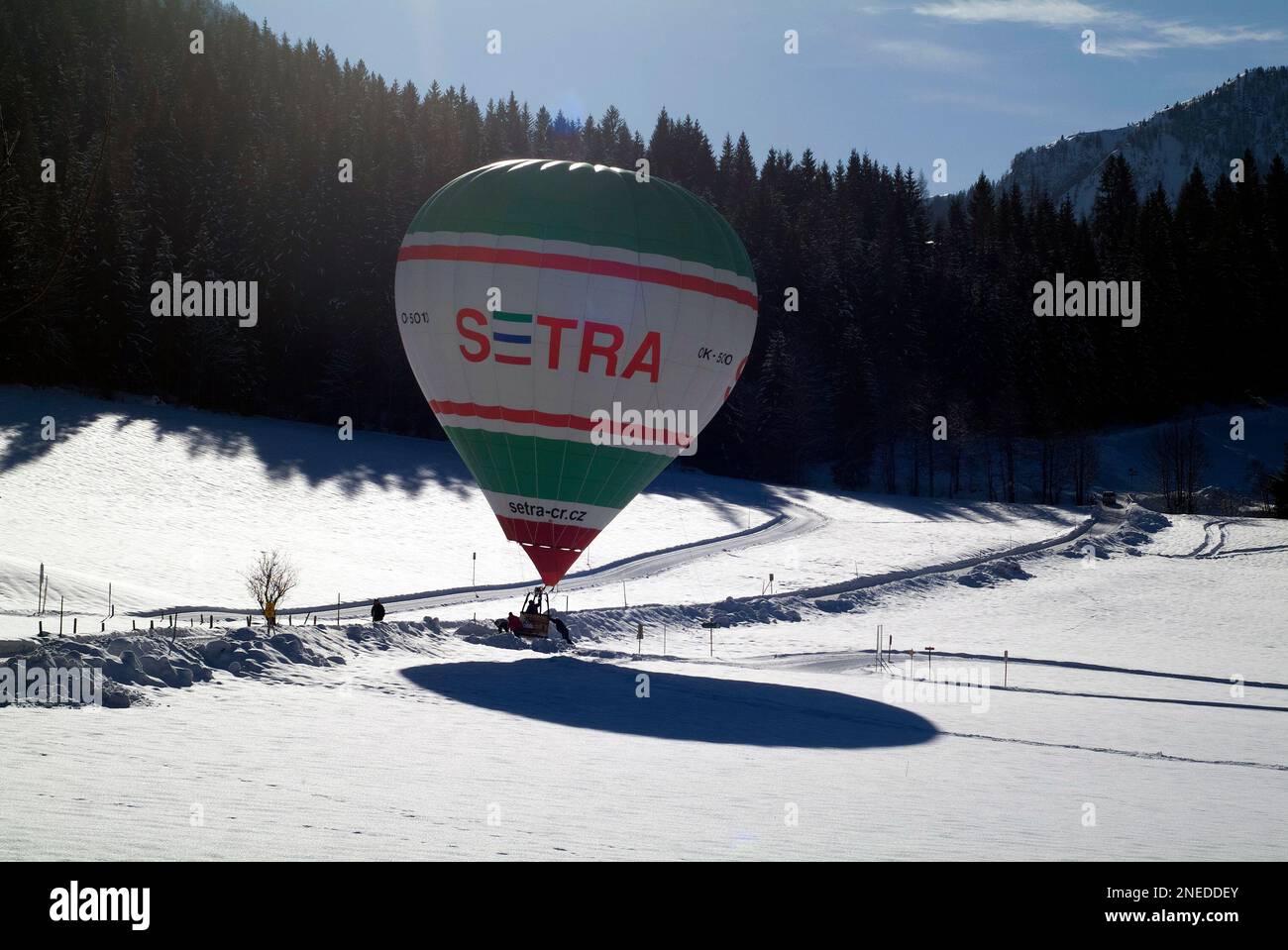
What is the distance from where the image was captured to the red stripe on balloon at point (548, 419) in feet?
83.7

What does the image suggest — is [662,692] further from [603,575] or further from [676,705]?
[603,575]

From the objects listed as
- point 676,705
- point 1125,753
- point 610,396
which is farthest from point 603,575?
point 1125,753

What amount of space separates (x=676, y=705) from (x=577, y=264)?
9.88 metres

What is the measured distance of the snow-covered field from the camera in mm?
10484

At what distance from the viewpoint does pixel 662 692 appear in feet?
69.3

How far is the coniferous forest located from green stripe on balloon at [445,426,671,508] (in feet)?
114

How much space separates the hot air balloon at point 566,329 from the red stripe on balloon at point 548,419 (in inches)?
1.1

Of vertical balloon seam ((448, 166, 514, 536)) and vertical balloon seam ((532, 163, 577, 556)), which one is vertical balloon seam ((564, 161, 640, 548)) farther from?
vertical balloon seam ((448, 166, 514, 536))

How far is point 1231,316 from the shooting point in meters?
99.8

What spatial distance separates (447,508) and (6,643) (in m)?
35.6

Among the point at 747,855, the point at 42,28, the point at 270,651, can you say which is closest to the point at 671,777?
the point at 747,855

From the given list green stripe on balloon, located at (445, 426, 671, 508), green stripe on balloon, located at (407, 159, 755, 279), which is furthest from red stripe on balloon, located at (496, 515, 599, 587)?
green stripe on balloon, located at (407, 159, 755, 279)

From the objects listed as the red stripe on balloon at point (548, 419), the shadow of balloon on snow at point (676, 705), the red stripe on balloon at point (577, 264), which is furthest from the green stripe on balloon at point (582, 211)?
the shadow of balloon on snow at point (676, 705)
